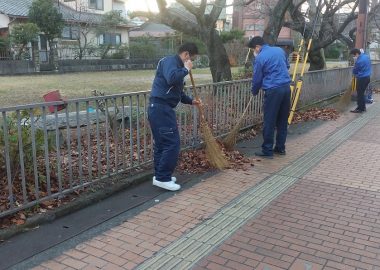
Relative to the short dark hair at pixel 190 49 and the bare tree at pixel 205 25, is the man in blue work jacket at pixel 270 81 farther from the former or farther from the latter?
the bare tree at pixel 205 25

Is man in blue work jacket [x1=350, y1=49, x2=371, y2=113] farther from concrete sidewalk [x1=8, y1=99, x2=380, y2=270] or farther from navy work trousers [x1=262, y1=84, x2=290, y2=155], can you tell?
concrete sidewalk [x1=8, y1=99, x2=380, y2=270]

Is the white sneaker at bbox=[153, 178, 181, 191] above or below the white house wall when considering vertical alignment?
below

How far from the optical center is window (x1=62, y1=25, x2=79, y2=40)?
29247 millimetres

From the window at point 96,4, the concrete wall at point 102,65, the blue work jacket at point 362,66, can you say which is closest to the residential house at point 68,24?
the window at point 96,4

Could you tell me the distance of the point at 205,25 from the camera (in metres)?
10.4

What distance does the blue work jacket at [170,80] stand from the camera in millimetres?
4438

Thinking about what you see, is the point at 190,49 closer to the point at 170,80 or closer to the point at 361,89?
the point at 170,80

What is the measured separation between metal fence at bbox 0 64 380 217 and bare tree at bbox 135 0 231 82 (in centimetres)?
339

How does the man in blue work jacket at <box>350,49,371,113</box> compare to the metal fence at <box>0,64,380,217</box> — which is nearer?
the metal fence at <box>0,64,380,217</box>

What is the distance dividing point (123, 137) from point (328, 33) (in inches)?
501

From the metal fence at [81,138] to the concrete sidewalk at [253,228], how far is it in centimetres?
71

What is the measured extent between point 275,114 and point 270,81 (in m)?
0.49

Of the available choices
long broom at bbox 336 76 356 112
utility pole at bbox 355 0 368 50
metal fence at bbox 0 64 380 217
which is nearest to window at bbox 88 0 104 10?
utility pole at bbox 355 0 368 50

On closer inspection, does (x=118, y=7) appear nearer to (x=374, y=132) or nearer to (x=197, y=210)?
(x=374, y=132)
